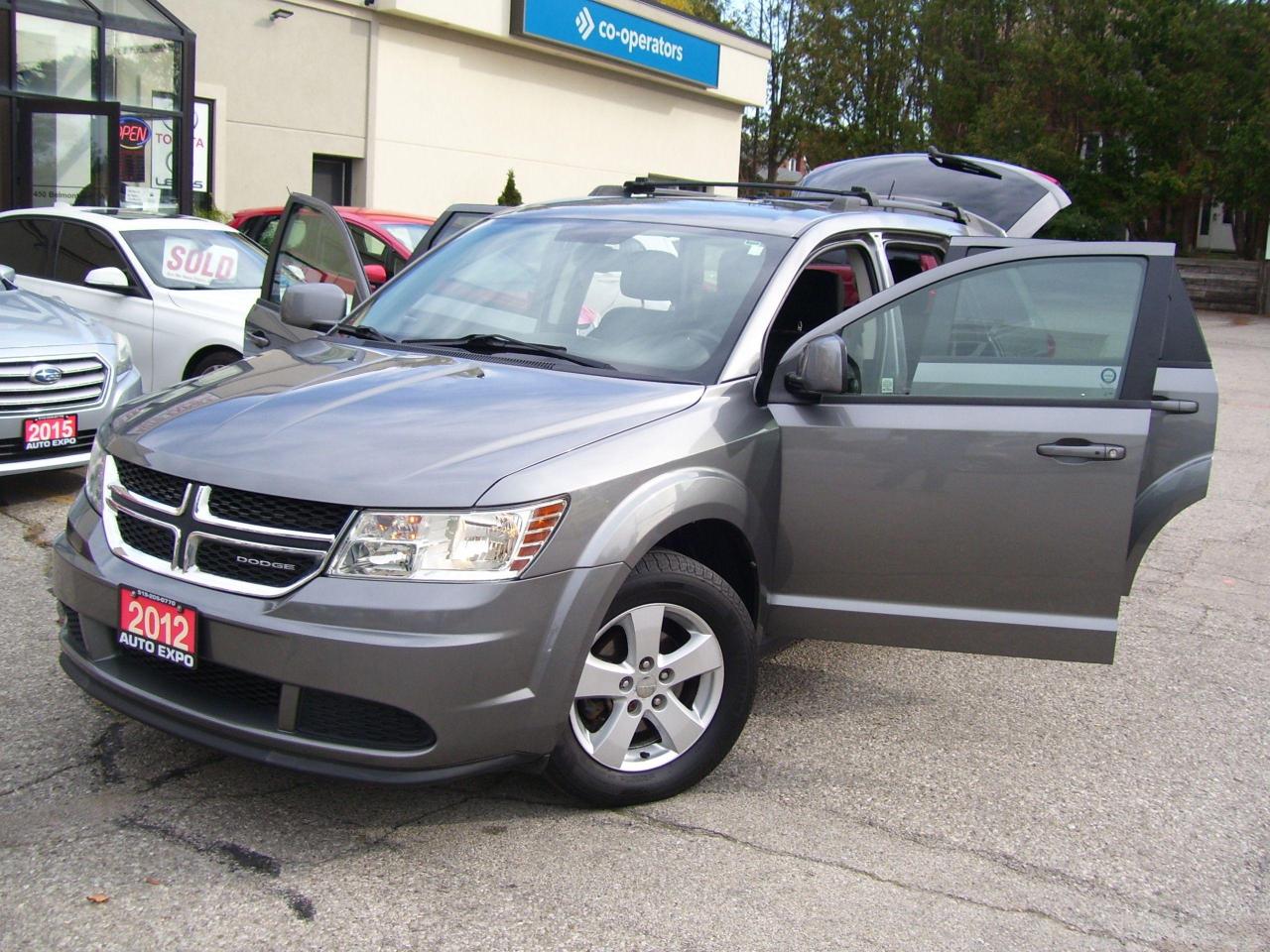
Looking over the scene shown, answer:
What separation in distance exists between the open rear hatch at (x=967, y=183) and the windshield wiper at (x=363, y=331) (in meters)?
3.21

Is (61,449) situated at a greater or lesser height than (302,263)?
lesser

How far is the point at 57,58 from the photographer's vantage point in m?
15.8

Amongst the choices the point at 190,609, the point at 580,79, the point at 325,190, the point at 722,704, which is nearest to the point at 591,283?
the point at 722,704

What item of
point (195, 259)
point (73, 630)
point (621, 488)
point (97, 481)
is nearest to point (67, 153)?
point (195, 259)

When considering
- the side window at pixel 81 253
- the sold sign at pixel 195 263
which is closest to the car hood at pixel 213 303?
the sold sign at pixel 195 263

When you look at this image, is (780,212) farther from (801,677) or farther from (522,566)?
(522,566)

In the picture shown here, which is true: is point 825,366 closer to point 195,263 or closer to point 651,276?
point 651,276

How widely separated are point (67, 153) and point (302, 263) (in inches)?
420

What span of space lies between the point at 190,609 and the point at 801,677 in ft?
8.13

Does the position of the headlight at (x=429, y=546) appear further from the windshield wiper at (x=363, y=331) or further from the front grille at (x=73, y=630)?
the windshield wiper at (x=363, y=331)

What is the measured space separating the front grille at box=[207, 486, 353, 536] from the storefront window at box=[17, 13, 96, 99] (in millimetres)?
14637

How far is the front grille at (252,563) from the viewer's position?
317cm

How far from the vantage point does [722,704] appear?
3.79 m

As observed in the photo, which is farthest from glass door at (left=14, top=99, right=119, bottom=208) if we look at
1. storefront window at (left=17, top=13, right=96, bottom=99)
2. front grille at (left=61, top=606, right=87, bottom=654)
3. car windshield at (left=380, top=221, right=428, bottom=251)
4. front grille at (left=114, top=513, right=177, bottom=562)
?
front grille at (left=114, top=513, right=177, bottom=562)
